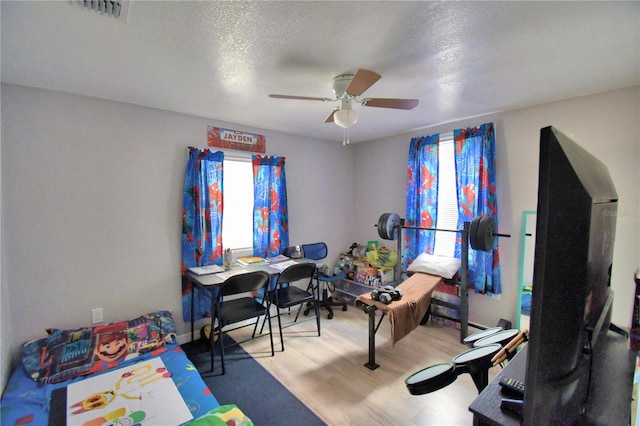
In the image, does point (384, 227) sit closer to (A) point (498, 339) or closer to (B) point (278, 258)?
(B) point (278, 258)

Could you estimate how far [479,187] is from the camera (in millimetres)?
3029

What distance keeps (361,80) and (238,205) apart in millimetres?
2187

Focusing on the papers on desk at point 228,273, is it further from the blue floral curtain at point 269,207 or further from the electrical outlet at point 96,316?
the electrical outlet at point 96,316

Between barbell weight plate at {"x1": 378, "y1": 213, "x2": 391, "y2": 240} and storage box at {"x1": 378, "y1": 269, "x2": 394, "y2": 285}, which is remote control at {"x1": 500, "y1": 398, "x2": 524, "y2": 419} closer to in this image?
barbell weight plate at {"x1": 378, "y1": 213, "x2": 391, "y2": 240}

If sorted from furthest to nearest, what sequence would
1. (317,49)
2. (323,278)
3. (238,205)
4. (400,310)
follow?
(323,278) → (238,205) → (400,310) → (317,49)

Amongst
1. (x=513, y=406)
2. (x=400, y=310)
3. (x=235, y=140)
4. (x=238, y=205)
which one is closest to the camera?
(x=513, y=406)

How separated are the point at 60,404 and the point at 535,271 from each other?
2552mm

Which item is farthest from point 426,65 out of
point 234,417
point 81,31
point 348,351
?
point 348,351

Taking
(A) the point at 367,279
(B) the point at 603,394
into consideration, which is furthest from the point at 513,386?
(A) the point at 367,279

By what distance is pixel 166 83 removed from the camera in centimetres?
216

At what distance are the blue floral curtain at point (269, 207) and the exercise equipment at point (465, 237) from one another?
1250 mm

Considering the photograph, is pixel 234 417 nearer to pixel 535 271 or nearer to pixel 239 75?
pixel 535 271

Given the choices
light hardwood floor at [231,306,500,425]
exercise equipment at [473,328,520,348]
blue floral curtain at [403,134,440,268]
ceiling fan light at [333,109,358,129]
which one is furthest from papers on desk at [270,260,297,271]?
exercise equipment at [473,328,520,348]

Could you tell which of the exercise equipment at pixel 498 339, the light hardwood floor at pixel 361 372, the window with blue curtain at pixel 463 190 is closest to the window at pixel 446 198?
the window with blue curtain at pixel 463 190
